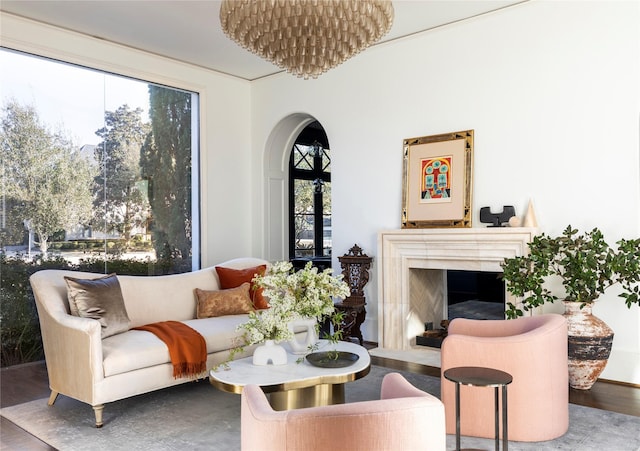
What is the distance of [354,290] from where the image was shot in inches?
218

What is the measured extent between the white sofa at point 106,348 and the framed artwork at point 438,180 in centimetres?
210

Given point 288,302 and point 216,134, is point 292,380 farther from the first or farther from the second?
point 216,134

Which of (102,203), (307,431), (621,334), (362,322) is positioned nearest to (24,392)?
(102,203)

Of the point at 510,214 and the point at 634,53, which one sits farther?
the point at 510,214

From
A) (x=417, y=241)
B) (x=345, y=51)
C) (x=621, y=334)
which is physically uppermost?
(x=345, y=51)

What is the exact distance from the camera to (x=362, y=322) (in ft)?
18.2

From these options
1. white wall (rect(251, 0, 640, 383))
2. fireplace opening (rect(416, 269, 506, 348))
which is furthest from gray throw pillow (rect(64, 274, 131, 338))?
fireplace opening (rect(416, 269, 506, 348))

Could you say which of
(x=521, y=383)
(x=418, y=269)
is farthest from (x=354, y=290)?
(x=521, y=383)

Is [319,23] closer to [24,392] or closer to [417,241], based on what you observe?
[417,241]

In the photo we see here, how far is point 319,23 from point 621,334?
327 cm

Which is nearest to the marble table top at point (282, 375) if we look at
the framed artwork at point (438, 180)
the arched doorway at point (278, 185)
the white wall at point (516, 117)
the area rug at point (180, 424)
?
the area rug at point (180, 424)

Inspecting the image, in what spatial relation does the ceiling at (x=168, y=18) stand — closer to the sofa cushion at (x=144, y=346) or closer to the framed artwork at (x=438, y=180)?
the framed artwork at (x=438, y=180)

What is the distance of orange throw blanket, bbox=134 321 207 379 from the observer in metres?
3.72

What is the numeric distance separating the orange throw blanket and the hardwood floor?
3.14 ft
